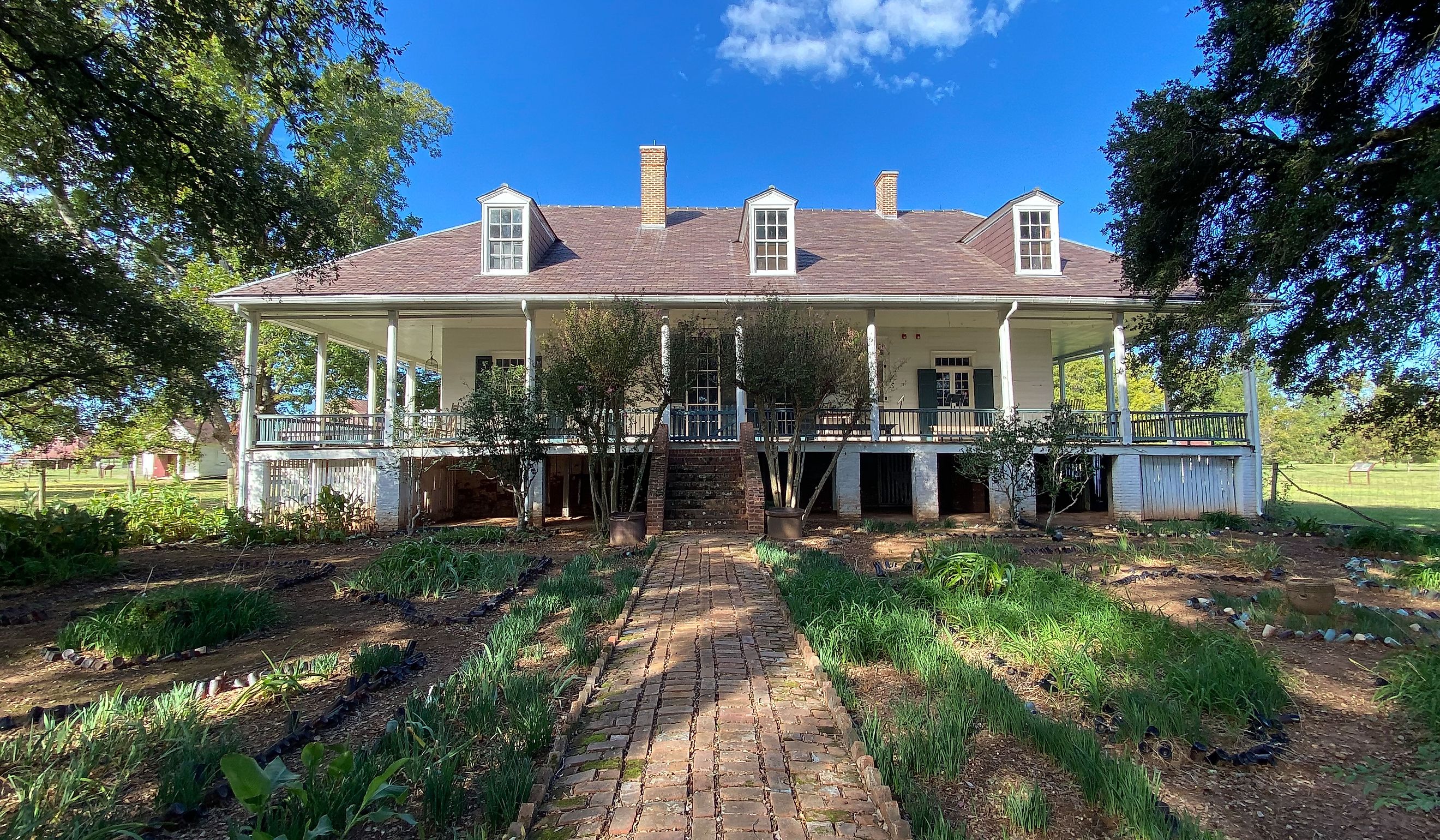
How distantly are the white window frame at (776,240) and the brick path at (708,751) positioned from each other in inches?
428

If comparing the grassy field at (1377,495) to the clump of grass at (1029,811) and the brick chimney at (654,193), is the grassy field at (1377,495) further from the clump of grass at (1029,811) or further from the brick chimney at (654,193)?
the brick chimney at (654,193)

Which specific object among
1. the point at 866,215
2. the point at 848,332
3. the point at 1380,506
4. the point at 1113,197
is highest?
the point at 866,215

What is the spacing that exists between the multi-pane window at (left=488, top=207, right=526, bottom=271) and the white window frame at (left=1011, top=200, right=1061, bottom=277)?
11.8 meters

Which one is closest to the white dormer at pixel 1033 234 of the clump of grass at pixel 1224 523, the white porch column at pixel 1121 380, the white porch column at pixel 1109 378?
the white porch column at pixel 1121 380

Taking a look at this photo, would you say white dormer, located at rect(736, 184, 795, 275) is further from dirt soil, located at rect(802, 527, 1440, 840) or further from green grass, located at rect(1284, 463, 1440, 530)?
green grass, located at rect(1284, 463, 1440, 530)

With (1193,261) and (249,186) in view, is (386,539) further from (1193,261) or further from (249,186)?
(1193,261)

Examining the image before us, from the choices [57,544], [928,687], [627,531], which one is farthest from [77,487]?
[928,687]

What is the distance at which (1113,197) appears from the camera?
10227 mm

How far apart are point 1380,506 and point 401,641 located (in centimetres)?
2478

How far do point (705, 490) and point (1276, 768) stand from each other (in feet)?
30.1

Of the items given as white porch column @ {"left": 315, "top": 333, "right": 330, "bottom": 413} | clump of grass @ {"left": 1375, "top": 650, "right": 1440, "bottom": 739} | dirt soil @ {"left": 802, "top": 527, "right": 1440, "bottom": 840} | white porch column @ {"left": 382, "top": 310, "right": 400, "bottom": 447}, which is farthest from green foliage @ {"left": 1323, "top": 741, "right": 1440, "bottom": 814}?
white porch column @ {"left": 315, "top": 333, "right": 330, "bottom": 413}

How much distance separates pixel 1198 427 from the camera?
44.9ft

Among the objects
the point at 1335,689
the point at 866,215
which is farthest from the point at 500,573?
the point at 866,215

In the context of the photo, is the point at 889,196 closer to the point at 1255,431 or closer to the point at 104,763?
the point at 1255,431
